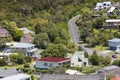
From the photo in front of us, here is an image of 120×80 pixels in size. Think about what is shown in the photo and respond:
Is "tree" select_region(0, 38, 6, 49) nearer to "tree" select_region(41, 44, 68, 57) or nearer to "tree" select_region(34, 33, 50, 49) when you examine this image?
"tree" select_region(34, 33, 50, 49)

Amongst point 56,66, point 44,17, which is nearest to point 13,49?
point 56,66

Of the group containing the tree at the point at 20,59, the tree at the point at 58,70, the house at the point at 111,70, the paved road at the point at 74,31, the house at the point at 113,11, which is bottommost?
the paved road at the point at 74,31

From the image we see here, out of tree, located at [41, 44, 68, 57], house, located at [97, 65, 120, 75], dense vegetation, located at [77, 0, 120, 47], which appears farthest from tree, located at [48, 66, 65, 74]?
dense vegetation, located at [77, 0, 120, 47]

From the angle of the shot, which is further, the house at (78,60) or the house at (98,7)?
the house at (98,7)

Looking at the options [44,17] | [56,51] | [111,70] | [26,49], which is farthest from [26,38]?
[111,70]

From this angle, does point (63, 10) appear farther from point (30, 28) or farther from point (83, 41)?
point (83, 41)

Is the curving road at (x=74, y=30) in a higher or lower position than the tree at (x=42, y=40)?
lower

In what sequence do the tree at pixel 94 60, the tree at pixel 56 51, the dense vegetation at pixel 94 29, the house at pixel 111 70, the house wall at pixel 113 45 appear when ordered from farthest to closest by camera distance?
the dense vegetation at pixel 94 29
the house wall at pixel 113 45
the tree at pixel 56 51
the tree at pixel 94 60
the house at pixel 111 70

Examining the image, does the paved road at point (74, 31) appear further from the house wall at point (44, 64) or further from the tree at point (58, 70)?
the tree at point (58, 70)

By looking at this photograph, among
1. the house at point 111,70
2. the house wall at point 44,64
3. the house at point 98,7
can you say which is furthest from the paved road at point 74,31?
the house at point 111,70
